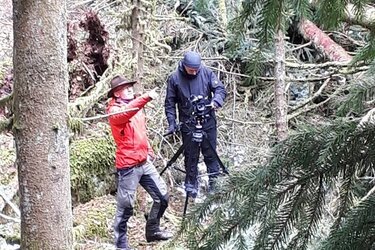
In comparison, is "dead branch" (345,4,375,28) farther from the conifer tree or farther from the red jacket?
the red jacket

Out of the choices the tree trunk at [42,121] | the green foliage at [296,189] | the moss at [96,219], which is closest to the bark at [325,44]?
the moss at [96,219]

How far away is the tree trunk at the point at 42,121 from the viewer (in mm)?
2010

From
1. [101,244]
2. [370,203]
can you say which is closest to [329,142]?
[370,203]

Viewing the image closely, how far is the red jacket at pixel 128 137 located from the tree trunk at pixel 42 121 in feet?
7.02

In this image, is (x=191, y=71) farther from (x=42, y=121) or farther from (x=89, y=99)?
(x=42, y=121)

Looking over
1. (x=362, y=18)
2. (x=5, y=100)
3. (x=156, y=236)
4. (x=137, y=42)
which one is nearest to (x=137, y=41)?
(x=137, y=42)

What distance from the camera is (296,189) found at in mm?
1736

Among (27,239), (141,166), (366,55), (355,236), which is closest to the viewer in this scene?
(355,236)

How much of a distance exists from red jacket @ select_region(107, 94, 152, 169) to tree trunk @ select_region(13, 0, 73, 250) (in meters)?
2.14

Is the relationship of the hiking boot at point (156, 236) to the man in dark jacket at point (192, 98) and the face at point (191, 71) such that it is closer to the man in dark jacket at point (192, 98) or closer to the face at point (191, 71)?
the man in dark jacket at point (192, 98)

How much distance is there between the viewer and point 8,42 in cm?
851

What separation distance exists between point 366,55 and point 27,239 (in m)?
1.39

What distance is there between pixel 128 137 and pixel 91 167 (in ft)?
5.43

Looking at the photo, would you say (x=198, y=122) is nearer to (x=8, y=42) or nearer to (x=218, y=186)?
(x=218, y=186)
